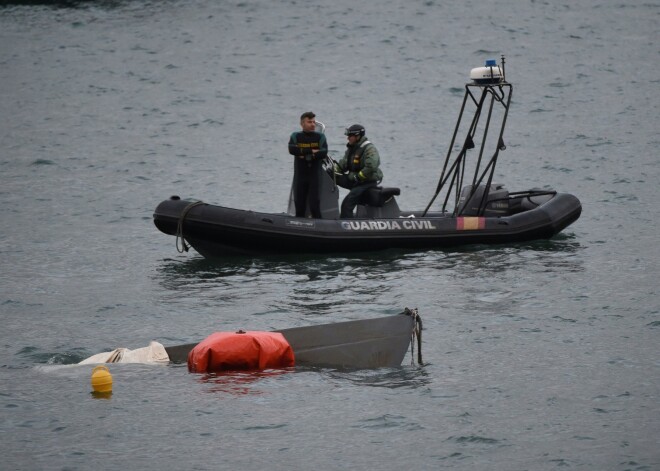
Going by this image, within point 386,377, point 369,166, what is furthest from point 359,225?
point 386,377

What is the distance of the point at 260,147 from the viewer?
25.8m

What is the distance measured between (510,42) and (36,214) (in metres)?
18.3

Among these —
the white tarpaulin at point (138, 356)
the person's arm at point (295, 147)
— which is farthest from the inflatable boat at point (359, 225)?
the white tarpaulin at point (138, 356)

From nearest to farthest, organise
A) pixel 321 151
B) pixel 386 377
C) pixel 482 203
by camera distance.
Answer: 1. pixel 386 377
2. pixel 321 151
3. pixel 482 203

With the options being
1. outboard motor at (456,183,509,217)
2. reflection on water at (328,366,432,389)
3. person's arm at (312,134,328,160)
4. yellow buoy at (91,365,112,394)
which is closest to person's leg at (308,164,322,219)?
person's arm at (312,134,328,160)

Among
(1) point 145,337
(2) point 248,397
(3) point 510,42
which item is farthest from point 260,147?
(2) point 248,397

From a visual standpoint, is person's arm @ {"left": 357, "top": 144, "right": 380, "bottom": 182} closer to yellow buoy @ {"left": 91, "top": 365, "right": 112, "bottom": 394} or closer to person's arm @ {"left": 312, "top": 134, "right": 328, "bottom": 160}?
person's arm @ {"left": 312, "top": 134, "right": 328, "bottom": 160}

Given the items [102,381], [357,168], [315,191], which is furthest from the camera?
[357,168]

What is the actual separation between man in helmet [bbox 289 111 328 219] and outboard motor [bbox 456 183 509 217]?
2.00m

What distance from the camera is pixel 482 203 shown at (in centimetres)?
1552

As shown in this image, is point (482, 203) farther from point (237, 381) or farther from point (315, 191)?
point (237, 381)

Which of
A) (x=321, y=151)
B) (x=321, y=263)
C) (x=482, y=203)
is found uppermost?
(x=321, y=151)

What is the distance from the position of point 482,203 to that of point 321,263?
2369mm

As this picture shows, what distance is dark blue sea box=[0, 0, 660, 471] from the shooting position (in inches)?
375
